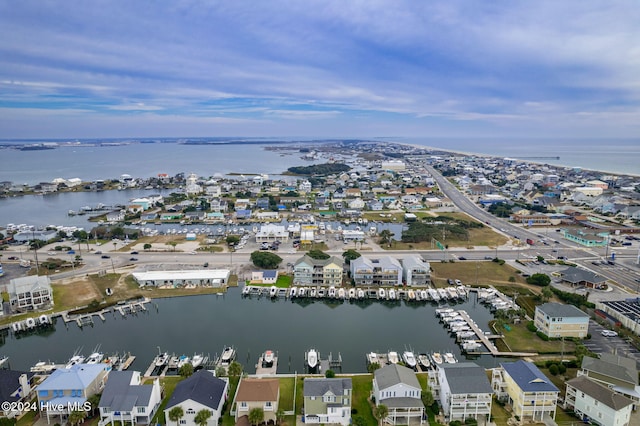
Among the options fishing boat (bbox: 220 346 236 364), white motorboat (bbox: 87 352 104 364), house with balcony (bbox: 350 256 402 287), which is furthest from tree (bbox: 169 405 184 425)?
house with balcony (bbox: 350 256 402 287)

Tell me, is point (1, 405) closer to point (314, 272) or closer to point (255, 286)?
point (255, 286)

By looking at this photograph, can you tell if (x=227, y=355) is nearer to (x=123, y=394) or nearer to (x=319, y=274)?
(x=123, y=394)

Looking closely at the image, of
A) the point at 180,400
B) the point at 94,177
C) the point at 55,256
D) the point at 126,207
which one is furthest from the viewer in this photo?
the point at 94,177

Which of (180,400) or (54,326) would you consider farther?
(54,326)

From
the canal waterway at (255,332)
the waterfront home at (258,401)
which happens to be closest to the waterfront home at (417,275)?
the canal waterway at (255,332)

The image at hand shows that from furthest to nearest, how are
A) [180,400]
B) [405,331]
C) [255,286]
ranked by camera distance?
[255,286] → [405,331] → [180,400]

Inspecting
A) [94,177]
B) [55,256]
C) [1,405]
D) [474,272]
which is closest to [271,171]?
[94,177]

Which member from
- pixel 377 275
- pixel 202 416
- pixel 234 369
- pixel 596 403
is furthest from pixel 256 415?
pixel 377 275
